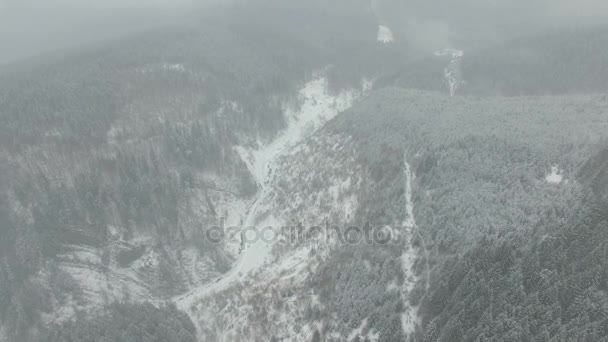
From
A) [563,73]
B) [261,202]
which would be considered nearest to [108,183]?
[261,202]

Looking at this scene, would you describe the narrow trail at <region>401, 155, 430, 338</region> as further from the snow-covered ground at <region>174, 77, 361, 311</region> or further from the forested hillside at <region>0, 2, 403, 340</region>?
the forested hillside at <region>0, 2, 403, 340</region>

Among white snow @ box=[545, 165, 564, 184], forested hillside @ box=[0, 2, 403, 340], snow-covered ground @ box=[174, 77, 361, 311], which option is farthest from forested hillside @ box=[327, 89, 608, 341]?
forested hillside @ box=[0, 2, 403, 340]

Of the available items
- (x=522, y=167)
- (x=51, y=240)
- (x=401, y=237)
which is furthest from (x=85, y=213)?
(x=522, y=167)

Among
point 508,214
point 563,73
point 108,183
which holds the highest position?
point 563,73

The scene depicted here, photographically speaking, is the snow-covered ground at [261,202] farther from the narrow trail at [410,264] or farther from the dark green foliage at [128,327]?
the narrow trail at [410,264]

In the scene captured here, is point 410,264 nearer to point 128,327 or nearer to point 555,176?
point 555,176

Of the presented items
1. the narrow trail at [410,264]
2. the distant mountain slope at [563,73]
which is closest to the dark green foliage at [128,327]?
the narrow trail at [410,264]
